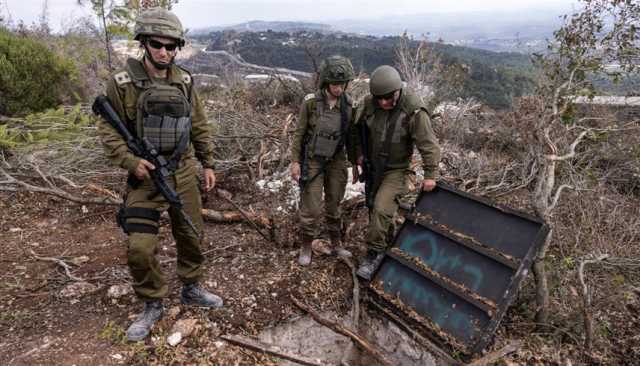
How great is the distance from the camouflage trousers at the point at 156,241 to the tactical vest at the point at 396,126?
1346mm

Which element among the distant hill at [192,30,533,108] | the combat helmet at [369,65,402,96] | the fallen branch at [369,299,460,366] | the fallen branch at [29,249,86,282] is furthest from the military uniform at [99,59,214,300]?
the distant hill at [192,30,533,108]

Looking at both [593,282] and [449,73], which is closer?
[593,282]

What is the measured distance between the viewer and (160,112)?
2.29 metres

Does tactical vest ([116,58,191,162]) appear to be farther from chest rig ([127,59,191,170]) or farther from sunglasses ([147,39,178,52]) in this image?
sunglasses ([147,39,178,52])

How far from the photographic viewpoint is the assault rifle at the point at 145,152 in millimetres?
2262

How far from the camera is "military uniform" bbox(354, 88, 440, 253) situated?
2934 millimetres

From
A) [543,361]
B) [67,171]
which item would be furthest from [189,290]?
[67,171]

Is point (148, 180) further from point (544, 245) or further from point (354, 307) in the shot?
point (544, 245)

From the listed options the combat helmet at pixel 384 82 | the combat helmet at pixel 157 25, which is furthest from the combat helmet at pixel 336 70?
the combat helmet at pixel 157 25

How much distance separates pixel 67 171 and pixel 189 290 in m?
2.75

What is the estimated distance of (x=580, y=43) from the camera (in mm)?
4098

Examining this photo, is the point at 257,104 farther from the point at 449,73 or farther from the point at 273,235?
the point at 273,235

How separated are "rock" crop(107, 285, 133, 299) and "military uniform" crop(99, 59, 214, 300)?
0.58 meters

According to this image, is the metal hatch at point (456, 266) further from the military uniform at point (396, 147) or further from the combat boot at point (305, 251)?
the combat boot at point (305, 251)
